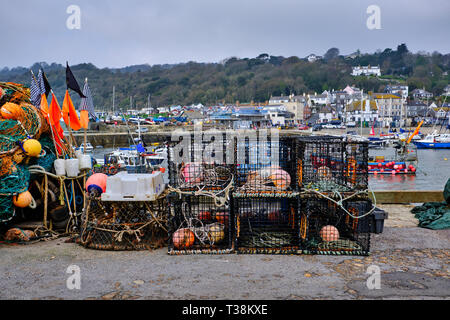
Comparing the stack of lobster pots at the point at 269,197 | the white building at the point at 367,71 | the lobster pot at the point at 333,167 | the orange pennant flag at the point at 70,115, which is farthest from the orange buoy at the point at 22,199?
the white building at the point at 367,71

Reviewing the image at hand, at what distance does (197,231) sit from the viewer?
700cm

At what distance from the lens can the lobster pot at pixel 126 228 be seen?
22.9 feet

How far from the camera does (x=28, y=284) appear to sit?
5.36 metres

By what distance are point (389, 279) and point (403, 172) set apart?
120 ft

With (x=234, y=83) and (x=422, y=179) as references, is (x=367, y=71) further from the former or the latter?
(x=422, y=179)

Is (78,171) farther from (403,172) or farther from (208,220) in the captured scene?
(403,172)

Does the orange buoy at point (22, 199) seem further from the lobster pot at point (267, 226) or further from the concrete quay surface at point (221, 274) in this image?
the lobster pot at point (267, 226)

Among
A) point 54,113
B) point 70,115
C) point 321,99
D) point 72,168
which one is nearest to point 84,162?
point 72,168

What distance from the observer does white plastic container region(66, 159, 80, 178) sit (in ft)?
26.7

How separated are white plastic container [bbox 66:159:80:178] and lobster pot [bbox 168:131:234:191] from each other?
7.29ft

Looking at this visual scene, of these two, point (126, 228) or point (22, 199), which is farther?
point (22, 199)

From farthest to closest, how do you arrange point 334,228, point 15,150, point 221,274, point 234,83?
1. point 234,83
2. point 15,150
3. point 334,228
4. point 221,274

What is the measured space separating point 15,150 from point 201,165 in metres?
3.58

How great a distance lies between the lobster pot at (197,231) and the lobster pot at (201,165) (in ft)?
1.04
